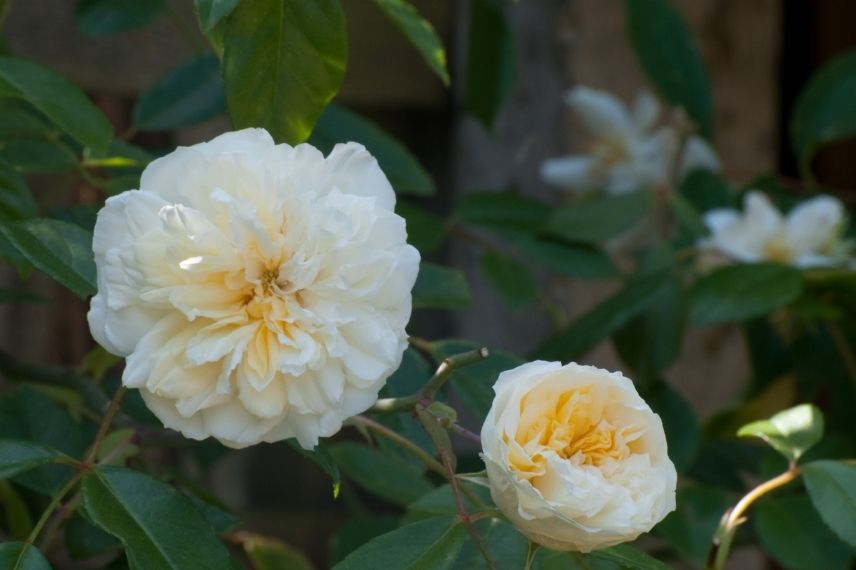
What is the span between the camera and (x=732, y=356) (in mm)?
1501

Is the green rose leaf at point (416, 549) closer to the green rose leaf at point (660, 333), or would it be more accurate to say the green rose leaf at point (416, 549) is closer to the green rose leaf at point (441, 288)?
the green rose leaf at point (441, 288)

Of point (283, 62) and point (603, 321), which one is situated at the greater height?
point (283, 62)

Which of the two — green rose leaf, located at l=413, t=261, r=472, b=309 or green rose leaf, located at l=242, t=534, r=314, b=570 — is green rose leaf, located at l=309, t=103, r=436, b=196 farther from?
green rose leaf, located at l=242, t=534, r=314, b=570

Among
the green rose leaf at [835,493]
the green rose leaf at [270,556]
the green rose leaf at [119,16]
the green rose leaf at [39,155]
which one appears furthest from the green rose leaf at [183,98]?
the green rose leaf at [835,493]

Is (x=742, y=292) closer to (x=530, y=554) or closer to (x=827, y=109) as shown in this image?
(x=827, y=109)

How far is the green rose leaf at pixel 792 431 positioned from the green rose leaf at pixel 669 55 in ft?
1.98

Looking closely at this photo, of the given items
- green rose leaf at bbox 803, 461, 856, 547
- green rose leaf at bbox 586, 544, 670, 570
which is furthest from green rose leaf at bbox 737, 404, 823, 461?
green rose leaf at bbox 586, 544, 670, 570

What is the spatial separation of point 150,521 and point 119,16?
1.69 feet

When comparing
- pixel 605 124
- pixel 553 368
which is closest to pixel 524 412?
pixel 553 368

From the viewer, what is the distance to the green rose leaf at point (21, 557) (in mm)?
531

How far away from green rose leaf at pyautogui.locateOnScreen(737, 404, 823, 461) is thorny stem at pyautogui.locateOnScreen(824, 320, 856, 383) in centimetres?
42

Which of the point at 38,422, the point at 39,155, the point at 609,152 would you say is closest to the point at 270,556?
the point at 38,422

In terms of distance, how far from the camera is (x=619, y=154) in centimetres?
134

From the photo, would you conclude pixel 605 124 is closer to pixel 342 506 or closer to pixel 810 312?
pixel 810 312
